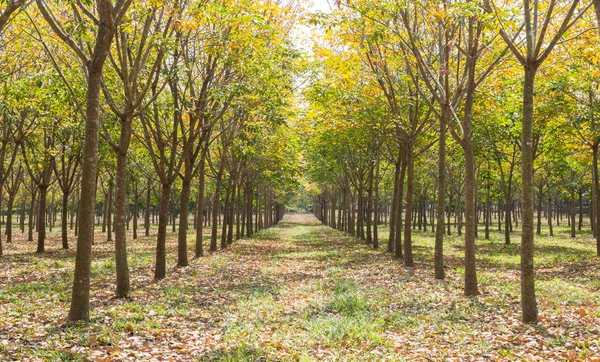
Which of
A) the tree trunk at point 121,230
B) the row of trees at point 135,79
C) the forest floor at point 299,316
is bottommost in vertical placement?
the forest floor at point 299,316

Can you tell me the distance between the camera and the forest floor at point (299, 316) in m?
7.14

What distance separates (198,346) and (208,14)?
288 inches

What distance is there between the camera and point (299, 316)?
9.83 metres

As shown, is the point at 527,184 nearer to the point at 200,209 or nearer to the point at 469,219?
the point at 469,219

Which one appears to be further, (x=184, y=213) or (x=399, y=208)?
(x=399, y=208)

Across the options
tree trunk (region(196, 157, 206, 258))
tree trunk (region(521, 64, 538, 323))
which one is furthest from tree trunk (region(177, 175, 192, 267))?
tree trunk (region(521, 64, 538, 323))

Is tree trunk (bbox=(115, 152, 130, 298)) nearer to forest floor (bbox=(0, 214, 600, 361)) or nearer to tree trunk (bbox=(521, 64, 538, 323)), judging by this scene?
forest floor (bbox=(0, 214, 600, 361))

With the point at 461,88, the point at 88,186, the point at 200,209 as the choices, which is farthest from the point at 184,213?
the point at 461,88

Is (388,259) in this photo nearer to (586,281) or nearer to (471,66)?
(586,281)

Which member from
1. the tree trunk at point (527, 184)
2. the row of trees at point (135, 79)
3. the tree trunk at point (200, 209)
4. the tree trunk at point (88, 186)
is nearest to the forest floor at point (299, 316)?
the tree trunk at point (88, 186)

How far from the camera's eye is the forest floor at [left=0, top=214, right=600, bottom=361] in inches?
281

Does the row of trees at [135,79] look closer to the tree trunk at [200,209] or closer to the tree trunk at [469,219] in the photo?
the tree trunk at [200,209]

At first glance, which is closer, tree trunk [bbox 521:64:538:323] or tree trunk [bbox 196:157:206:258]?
tree trunk [bbox 521:64:538:323]

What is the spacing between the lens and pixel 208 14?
997 cm
